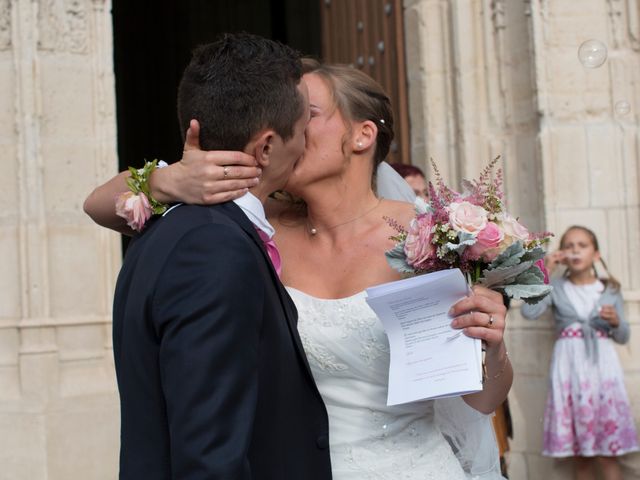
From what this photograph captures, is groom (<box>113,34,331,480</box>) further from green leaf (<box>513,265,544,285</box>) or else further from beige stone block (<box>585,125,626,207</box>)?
beige stone block (<box>585,125,626,207</box>)

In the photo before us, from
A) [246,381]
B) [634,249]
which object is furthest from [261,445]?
[634,249]

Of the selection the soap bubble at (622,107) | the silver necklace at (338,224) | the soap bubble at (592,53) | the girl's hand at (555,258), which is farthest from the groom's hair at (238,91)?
the girl's hand at (555,258)

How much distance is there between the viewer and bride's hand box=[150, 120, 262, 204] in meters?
1.96

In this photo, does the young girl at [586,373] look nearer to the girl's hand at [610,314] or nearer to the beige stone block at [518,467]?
the girl's hand at [610,314]

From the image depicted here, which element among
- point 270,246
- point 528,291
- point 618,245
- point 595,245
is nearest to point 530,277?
point 528,291

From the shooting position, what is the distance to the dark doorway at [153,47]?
38.1ft

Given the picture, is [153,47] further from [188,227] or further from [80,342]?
[188,227]

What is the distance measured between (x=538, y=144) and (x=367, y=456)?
3.77 metres

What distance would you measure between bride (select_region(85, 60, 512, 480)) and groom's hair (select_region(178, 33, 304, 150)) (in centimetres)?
52

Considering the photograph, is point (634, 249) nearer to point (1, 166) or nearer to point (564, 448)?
point (564, 448)

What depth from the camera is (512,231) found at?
2307mm


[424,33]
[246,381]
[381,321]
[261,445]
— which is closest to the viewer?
[246,381]

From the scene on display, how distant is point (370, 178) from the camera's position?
2848 mm

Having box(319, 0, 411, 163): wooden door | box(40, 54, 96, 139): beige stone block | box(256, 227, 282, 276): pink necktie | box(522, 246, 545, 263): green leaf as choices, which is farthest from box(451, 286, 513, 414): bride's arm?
box(319, 0, 411, 163): wooden door
